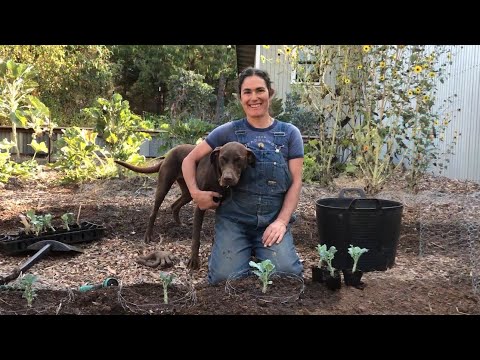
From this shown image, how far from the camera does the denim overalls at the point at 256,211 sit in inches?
132

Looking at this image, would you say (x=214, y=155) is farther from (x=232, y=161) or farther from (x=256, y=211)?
(x=256, y=211)

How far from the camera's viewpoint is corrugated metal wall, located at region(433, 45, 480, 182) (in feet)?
27.4

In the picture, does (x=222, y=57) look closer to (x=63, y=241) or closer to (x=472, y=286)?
(x=63, y=241)

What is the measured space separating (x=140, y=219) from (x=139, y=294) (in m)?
2.83

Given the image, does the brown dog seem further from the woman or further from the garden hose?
the garden hose

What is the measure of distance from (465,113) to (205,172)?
6605 mm

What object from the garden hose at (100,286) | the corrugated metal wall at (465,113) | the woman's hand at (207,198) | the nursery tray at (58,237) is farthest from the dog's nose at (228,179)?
the corrugated metal wall at (465,113)

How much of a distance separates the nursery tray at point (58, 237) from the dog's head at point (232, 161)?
1.97 m

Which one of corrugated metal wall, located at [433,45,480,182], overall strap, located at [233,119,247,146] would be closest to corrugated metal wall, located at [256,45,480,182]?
corrugated metal wall, located at [433,45,480,182]

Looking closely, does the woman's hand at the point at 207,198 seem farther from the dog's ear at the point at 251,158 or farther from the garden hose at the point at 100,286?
the garden hose at the point at 100,286

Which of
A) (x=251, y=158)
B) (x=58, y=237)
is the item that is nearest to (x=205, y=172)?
(x=251, y=158)

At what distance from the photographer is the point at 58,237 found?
14.8 feet

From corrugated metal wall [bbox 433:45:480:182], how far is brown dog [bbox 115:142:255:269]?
18.3 ft
